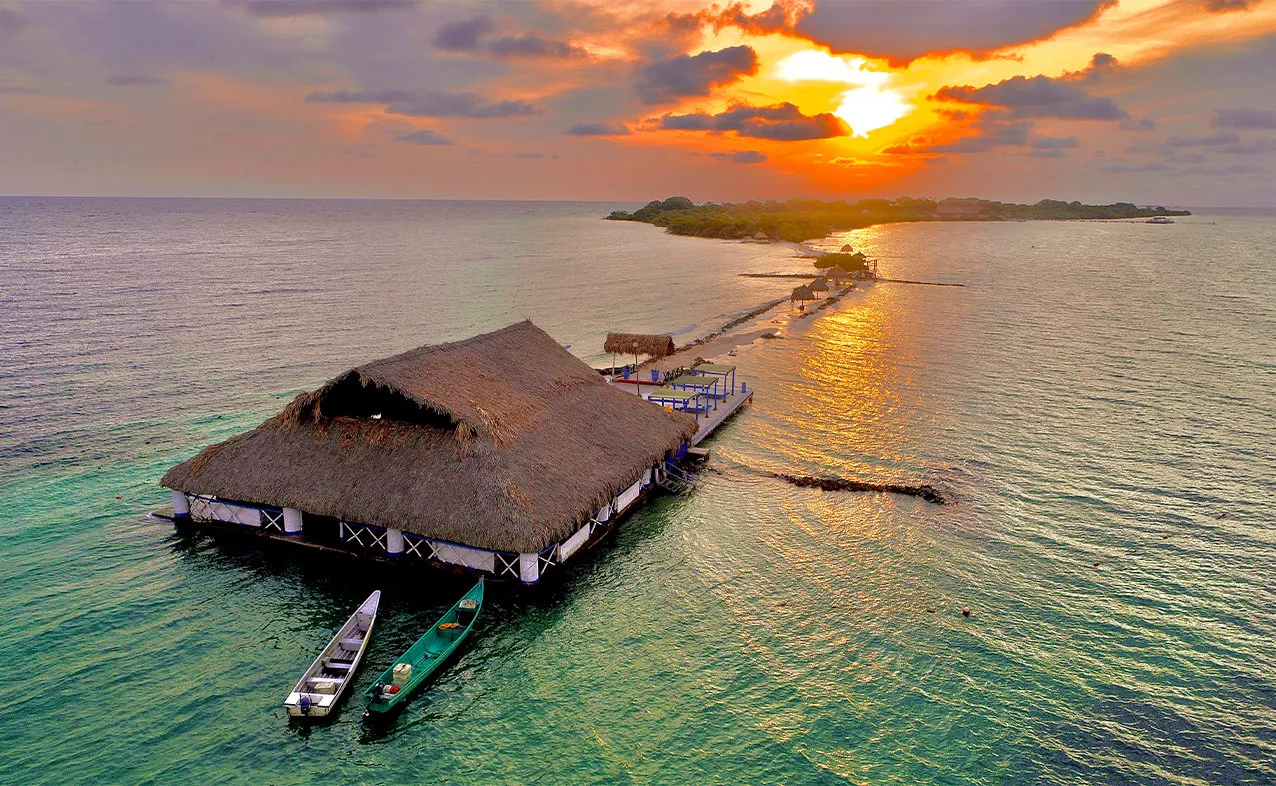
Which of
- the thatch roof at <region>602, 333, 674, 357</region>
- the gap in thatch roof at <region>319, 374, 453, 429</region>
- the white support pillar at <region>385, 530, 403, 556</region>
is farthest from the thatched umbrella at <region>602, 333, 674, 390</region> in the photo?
the white support pillar at <region>385, 530, 403, 556</region>

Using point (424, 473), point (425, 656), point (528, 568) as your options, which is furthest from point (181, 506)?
point (528, 568)

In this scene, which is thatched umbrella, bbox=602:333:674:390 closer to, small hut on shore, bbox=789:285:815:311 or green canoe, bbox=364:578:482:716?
green canoe, bbox=364:578:482:716

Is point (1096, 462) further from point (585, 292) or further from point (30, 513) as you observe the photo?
point (585, 292)

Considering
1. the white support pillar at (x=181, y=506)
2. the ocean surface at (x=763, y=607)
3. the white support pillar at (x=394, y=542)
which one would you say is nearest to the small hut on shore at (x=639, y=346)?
the ocean surface at (x=763, y=607)

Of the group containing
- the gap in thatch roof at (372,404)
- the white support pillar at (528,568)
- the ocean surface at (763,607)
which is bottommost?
the ocean surface at (763,607)

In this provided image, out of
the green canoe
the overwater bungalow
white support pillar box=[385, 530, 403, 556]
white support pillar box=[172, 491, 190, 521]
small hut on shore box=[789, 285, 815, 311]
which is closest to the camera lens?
the green canoe

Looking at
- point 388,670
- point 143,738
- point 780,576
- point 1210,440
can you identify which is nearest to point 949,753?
point 780,576

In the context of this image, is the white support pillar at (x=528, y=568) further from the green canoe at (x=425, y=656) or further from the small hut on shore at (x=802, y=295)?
the small hut on shore at (x=802, y=295)
